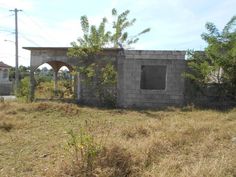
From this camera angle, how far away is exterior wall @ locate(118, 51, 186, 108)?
14336 mm

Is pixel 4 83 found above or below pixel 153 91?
below

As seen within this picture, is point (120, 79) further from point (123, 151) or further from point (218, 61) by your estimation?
point (123, 151)

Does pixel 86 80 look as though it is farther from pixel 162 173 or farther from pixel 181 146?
pixel 162 173

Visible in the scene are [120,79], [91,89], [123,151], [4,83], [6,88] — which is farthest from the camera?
[4,83]

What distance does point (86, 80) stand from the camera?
49.8 ft

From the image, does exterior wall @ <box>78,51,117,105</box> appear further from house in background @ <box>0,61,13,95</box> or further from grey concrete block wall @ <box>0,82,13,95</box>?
grey concrete block wall @ <box>0,82,13,95</box>

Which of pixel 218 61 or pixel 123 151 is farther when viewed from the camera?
pixel 218 61

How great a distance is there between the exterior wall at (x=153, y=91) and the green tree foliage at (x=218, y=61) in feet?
2.14

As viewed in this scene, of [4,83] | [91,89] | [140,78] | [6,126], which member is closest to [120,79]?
[140,78]

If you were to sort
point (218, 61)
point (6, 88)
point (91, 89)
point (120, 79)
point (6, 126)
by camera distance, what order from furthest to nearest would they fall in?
point (6, 88)
point (91, 89)
point (120, 79)
point (218, 61)
point (6, 126)

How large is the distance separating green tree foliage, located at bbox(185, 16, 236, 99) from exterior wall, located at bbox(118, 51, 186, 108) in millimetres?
653

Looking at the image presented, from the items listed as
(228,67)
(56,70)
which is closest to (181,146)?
(228,67)

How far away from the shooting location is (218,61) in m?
13.1

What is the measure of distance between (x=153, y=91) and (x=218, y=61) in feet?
9.25
